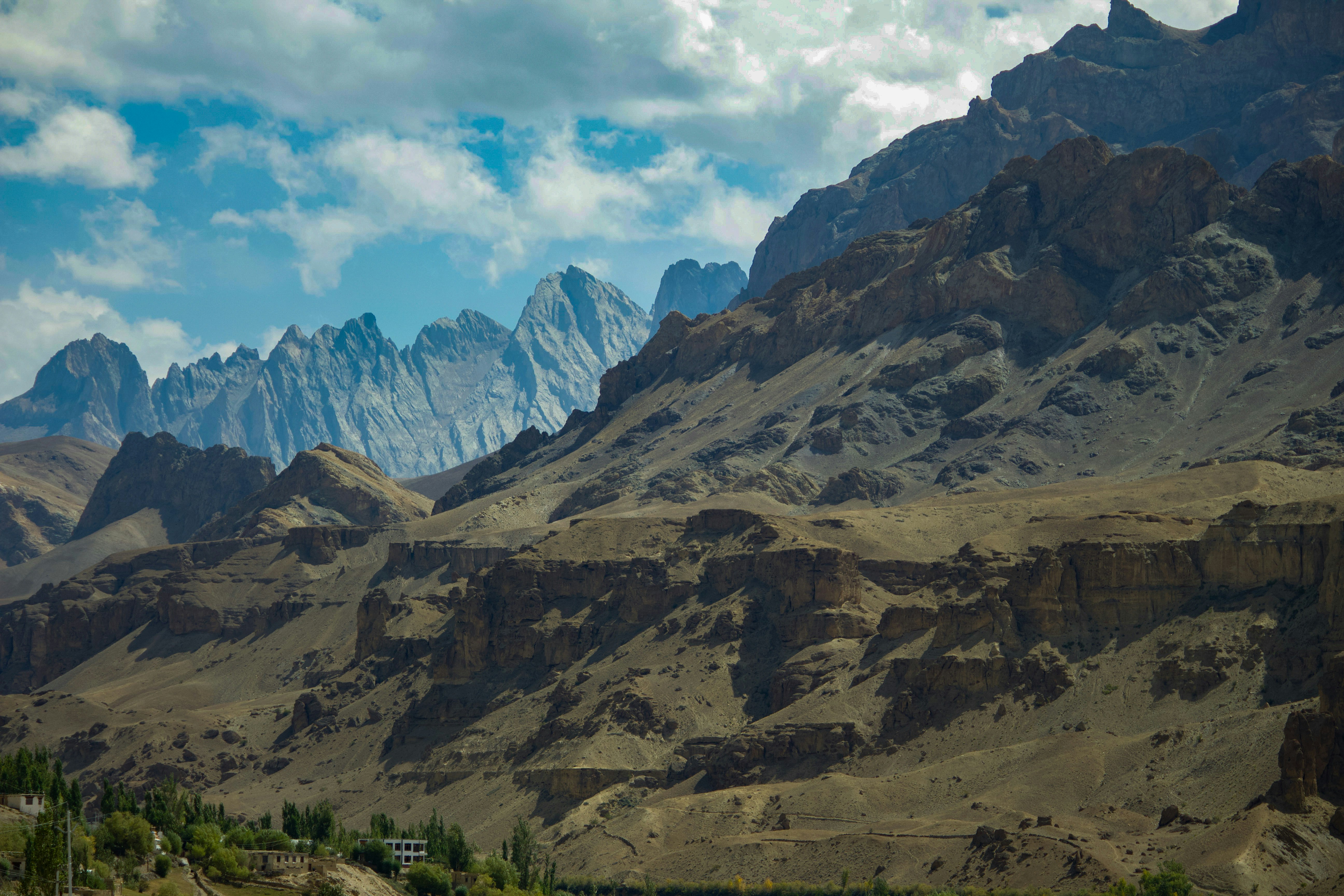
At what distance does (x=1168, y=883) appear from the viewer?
10969cm

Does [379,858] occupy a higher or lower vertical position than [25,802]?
lower

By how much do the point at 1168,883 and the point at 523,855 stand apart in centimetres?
5597

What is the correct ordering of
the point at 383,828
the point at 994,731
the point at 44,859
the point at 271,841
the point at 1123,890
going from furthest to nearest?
the point at 994,731 < the point at 383,828 < the point at 271,841 < the point at 1123,890 < the point at 44,859

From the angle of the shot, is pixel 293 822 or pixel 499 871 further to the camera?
pixel 293 822

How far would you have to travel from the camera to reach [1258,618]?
148 m

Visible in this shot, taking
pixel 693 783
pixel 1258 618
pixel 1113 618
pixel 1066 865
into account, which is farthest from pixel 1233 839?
pixel 693 783

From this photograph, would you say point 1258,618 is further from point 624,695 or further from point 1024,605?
point 624,695

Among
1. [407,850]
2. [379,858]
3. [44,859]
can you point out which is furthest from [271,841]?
[44,859]

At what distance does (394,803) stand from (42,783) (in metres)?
79.1

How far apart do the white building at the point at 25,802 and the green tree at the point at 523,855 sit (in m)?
38.0

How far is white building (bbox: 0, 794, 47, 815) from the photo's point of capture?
110438mm

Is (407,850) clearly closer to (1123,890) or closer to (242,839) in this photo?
(242,839)

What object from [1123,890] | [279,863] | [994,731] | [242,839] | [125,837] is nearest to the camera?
[1123,890]

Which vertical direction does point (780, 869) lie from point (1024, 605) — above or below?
below
